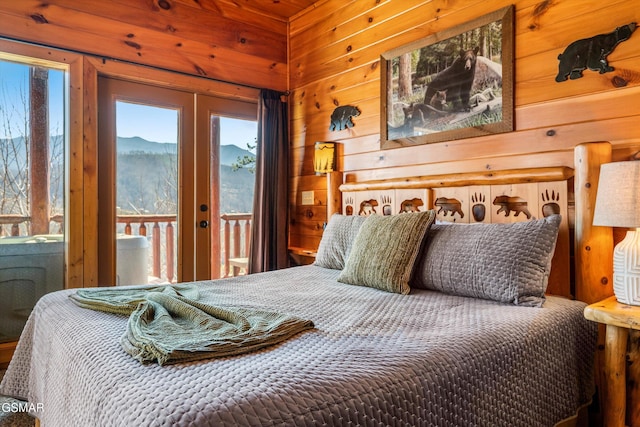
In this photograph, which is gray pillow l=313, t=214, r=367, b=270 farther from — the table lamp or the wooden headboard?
the table lamp

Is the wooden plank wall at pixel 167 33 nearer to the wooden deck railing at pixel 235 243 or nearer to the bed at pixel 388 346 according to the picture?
the wooden deck railing at pixel 235 243

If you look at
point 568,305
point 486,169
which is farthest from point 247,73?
point 568,305

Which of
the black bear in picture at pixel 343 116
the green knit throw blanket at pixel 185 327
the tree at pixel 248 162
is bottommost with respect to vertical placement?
the green knit throw blanket at pixel 185 327

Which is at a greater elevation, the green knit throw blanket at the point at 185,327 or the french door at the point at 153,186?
the french door at the point at 153,186

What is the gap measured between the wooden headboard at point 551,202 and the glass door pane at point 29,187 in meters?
2.25

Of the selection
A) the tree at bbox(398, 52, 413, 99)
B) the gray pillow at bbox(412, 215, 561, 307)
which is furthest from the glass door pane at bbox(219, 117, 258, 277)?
the gray pillow at bbox(412, 215, 561, 307)

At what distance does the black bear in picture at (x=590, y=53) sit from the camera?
1837 millimetres

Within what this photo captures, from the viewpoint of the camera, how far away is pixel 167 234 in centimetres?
328

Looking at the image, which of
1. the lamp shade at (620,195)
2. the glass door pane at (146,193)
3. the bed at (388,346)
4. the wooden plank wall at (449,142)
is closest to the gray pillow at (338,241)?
the bed at (388,346)

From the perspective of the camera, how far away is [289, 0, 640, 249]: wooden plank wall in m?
1.88

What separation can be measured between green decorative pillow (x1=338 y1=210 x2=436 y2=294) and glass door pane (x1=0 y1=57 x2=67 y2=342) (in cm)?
204

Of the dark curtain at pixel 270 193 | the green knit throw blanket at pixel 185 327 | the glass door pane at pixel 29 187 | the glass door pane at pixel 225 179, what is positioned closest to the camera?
the green knit throw blanket at pixel 185 327

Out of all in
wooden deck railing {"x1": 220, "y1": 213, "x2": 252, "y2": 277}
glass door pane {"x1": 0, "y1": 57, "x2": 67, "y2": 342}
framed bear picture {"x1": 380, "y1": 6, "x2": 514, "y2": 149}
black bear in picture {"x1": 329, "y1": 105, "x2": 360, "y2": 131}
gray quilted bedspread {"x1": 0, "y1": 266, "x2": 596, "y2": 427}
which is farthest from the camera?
wooden deck railing {"x1": 220, "y1": 213, "x2": 252, "y2": 277}

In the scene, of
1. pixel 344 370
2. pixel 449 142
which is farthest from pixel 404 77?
pixel 344 370
